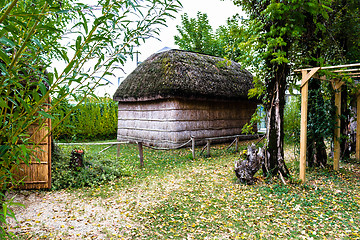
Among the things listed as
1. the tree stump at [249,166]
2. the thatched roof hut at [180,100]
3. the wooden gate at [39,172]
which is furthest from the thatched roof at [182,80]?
the wooden gate at [39,172]

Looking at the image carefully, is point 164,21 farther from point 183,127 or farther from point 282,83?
point 183,127

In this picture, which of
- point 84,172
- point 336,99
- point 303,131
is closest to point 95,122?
point 84,172

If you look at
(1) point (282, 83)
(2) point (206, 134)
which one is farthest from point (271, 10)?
(2) point (206, 134)

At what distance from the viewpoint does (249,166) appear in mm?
5348

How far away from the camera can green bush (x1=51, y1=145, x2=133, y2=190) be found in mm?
5254

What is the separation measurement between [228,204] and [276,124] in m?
2.16

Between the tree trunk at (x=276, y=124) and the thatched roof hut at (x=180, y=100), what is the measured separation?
3.17 m

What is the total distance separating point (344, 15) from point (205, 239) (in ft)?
24.3

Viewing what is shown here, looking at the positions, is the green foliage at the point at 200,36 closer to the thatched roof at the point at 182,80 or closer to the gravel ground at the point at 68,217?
the thatched roof at the point at 182,80

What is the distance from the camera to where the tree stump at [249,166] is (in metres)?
5.30

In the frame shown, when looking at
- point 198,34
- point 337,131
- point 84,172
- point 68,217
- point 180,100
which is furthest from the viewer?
point 198,34

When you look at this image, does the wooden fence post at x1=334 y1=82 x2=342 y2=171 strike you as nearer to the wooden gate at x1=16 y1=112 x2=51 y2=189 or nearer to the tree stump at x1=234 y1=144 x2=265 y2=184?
the tree stump at x1=234 y1=144 x2=265 y2=184

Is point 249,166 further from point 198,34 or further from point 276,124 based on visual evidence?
point 198,34

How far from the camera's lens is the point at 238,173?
5.36 meters
